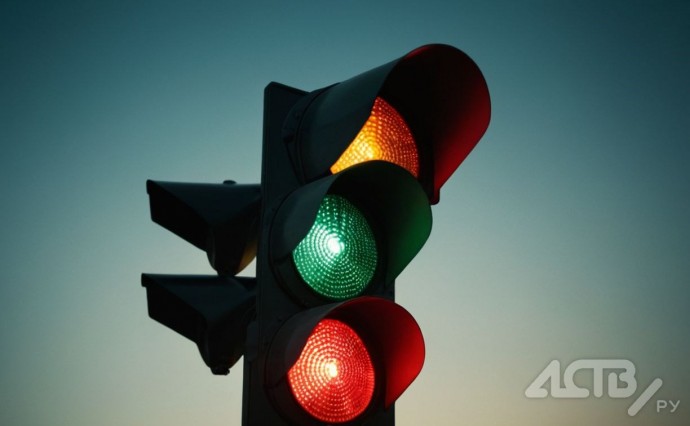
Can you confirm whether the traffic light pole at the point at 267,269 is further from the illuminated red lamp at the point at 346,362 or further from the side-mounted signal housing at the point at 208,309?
the side-mounted signal housing at the point at 208,309

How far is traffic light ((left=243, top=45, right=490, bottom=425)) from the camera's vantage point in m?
1.88

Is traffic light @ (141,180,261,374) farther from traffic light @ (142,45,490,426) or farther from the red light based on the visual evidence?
the red light

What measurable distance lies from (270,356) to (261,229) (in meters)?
0.37

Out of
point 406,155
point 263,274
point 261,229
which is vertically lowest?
point 263,274

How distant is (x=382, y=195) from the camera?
2.19 m

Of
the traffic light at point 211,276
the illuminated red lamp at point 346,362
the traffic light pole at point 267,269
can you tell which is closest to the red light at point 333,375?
the illuminated red lamp at point 346,362

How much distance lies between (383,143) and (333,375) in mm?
757

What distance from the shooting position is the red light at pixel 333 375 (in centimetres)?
193

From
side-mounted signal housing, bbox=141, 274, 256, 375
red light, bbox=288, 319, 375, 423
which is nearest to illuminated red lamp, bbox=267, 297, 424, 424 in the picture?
red light, bbox=288, 319, 375, 423

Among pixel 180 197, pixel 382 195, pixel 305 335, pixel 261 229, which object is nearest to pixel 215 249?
pixel 180 197

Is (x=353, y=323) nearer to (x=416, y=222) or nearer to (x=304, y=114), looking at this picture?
(x=416, y=222)

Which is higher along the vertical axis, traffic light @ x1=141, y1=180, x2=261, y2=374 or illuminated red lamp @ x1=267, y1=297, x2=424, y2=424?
traffic light @ x1=141, y1=180, x2=261, y2=374

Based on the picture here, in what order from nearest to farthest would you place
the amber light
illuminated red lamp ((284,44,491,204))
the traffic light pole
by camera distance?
the traffic light pole
illuminated red lamp ((284,44,491,204))
the amber light

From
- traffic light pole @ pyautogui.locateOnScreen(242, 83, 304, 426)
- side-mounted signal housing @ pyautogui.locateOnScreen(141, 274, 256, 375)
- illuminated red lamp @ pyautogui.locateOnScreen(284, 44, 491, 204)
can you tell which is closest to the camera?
traffic light pole @ pyautogui.locateOnScreen(242, 83, 304, 426)
